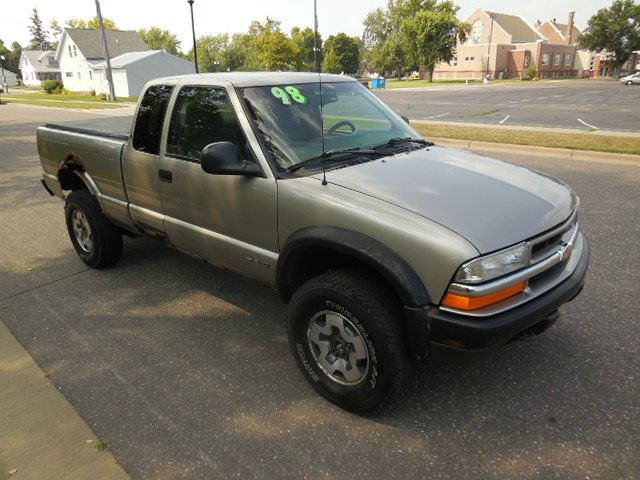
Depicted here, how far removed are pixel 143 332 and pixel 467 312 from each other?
8.26 ft

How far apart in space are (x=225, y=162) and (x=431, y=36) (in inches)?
2710

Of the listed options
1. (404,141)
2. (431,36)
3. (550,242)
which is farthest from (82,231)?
(431,36)

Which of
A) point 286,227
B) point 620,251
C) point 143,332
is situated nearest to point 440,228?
point 286,227

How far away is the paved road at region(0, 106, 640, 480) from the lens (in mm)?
2432

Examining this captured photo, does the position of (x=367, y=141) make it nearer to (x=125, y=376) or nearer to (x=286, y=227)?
(x=286, y=227)

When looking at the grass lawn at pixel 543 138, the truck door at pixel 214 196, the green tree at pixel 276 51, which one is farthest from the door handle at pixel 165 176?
the green tree at pixel 276 51

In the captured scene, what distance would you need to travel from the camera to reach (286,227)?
9.52 ft

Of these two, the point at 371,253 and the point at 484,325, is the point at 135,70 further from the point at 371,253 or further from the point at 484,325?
the point at 484,325

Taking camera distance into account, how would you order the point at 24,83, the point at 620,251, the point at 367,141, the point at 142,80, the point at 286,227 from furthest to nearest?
1. the point at 24,83
2. the point at 142,80
3. the point at 620,251
4. the point at 367,141
5. the point at 286,227

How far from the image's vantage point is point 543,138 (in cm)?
1142

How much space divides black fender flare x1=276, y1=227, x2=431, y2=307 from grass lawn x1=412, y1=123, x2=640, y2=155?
902 centimetres

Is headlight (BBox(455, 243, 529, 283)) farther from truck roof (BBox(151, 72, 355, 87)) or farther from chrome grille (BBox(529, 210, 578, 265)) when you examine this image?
truck roof (BBox(151, 72, 355, 87))

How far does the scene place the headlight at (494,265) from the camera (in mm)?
2242

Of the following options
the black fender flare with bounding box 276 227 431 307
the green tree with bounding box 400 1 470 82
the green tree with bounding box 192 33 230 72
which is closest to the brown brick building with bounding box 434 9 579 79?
the green tree with bounding box 400 1 470 82
